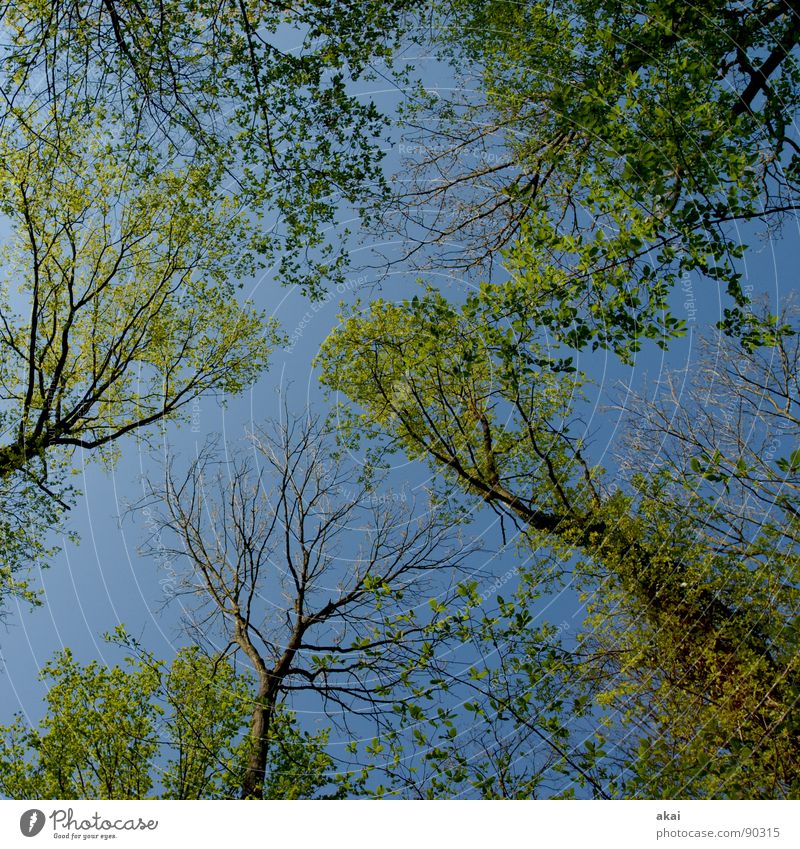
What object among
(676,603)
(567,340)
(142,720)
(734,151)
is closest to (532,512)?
(676,603)

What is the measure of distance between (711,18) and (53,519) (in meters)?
12.9

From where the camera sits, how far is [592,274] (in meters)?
7.99

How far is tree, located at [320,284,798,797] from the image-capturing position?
841cm

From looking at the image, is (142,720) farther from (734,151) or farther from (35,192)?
(734,151)
